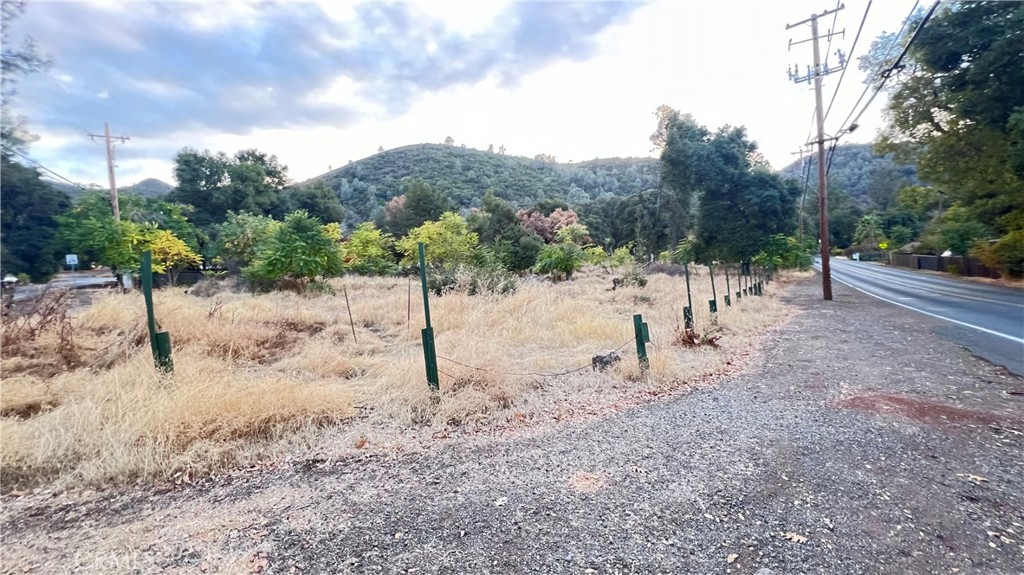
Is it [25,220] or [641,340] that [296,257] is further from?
[641,340]

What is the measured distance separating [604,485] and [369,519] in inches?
61.7

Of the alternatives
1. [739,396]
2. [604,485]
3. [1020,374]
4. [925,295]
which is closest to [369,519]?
[604,485]

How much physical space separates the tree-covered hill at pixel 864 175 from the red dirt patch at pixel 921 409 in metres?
57.5

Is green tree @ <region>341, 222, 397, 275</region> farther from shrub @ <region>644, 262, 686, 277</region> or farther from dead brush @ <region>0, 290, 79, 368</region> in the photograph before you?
dead brush @ <region>0, 290, 79, 368</region>

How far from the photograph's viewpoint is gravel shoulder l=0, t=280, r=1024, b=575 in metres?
2.28

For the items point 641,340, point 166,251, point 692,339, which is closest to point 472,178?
point 166,251

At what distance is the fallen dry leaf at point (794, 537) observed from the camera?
93.3 inches

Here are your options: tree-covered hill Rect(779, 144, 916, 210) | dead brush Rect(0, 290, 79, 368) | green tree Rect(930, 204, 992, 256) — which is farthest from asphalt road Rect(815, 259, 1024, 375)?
tree-covered hill Rect(779, 144, 916, 210)

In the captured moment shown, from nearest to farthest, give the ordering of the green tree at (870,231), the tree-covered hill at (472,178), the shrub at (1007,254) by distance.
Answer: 1. the shrub at (1007,254)
2. the tree-covered hill at (472,178)
3. the green tree at (870,231)

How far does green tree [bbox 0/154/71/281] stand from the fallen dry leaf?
30.0 ft

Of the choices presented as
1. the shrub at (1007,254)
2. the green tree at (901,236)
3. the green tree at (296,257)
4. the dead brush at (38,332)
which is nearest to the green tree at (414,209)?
the green tree at (296,257)

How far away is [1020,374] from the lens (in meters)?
5.69

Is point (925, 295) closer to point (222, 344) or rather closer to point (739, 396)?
point (739, 396)

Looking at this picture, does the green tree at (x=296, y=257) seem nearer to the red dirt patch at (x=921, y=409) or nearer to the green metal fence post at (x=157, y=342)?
the green metal fence post at (x=157, y=342)
